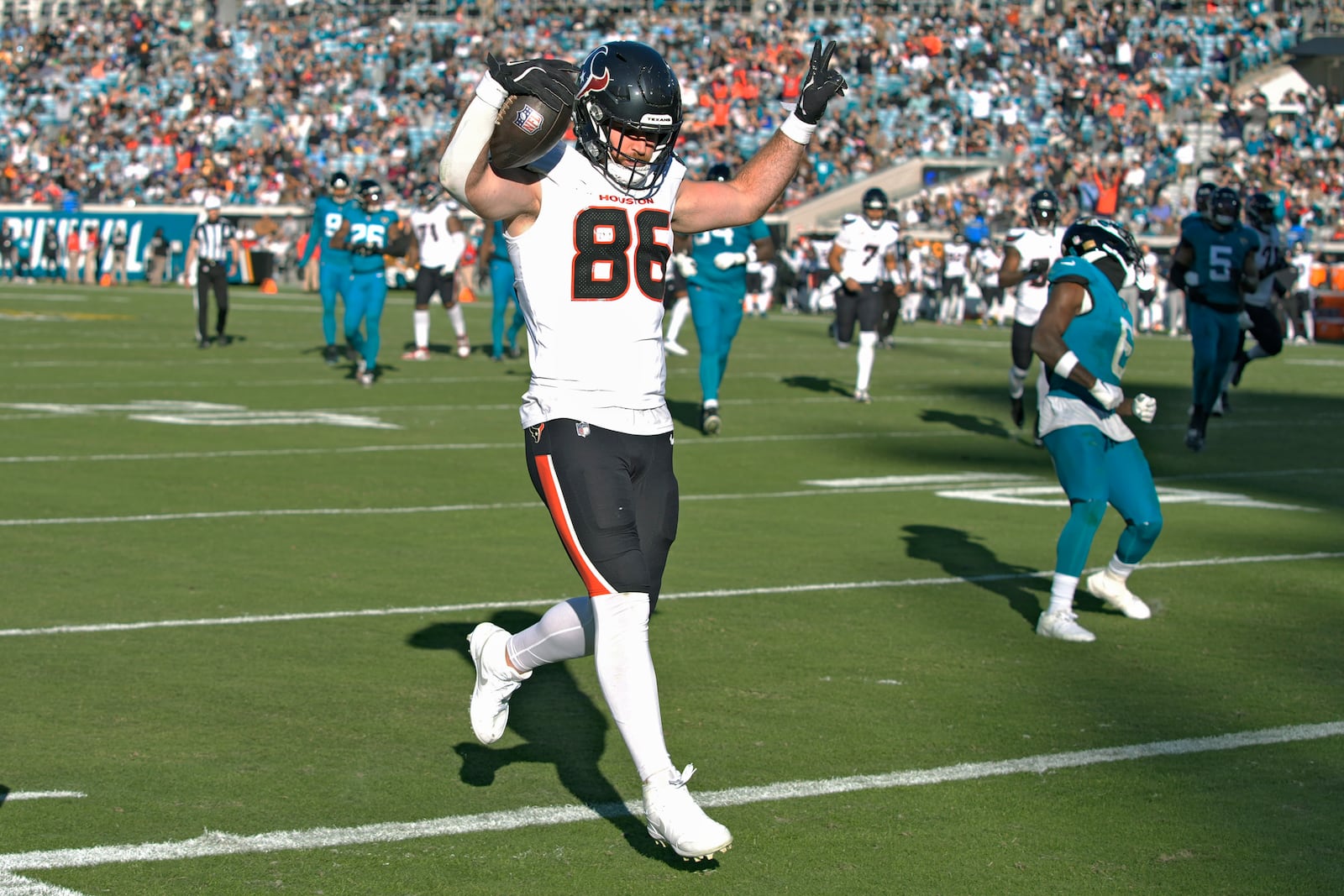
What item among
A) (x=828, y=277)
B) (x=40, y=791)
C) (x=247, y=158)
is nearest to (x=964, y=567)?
(x=40, y=791)

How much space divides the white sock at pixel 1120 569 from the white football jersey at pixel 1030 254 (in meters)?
6.99

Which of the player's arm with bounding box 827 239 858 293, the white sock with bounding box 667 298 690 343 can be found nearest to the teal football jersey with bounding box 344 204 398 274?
the player's arm with bounding box 827 239 858 293

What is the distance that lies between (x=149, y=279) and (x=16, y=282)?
318 centimetres

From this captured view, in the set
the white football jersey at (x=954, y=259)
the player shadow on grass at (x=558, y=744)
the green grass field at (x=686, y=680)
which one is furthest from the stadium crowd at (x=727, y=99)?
the player shadow on grass at (x=558, y=744)

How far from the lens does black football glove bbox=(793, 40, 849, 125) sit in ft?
16.9

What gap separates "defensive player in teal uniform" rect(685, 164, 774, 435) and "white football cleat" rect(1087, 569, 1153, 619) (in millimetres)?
6982

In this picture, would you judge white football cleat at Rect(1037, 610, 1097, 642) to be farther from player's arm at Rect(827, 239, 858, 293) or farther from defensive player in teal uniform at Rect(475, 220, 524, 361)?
defensive player in teal uniform at Rect(475, 220, 524, 361)

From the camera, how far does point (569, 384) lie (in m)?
4.65

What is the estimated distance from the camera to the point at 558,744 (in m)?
5.59

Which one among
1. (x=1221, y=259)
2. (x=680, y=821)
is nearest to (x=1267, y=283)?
(x=1221, y=259)

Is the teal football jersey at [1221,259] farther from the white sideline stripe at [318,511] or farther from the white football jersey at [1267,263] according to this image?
the white sideline stripe at [318,511]

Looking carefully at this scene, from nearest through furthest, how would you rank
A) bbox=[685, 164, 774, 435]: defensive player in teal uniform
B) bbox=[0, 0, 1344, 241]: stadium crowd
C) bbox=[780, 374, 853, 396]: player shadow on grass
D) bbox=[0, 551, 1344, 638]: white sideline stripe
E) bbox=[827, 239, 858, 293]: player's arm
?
bbox=[0, 551, 1344, 638]: white sideline stripe, bbox=[685, 164, 774, 435]: defensive player in teal uniform, bbox=[827, 239, 858, 293]: player's arm, bbox=[780, 374, 853, 396]: player shadow on grass, bbox=[0, 0, 1344, 241]: stadium crowd

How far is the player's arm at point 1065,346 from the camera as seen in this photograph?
7.38 metres

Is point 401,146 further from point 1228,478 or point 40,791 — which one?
point 40,791
